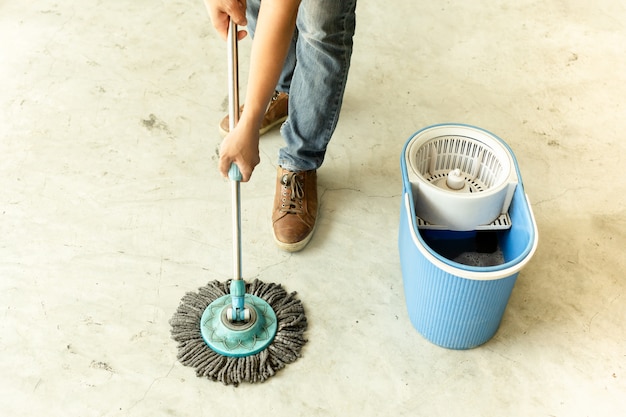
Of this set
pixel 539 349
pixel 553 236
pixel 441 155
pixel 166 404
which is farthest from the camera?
pixel 553 236

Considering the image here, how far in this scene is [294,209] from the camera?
1.89 meters

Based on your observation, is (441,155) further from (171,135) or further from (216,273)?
(171,135)

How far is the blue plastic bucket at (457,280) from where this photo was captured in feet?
4.87

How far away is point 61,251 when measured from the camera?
1.85m

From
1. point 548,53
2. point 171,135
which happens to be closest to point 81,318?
point 171,135

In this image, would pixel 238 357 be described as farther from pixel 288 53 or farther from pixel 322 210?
pixel 288 53

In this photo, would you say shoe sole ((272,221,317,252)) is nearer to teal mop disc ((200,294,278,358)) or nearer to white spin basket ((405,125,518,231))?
teal mop disc ((200,294,278,358))

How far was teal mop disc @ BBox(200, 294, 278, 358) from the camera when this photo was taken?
162cm

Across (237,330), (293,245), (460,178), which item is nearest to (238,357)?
(237,330)

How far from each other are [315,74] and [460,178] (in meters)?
0.42

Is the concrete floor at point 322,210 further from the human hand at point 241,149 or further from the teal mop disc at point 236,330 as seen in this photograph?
the human hand at point 241,149

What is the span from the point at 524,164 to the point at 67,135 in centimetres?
134

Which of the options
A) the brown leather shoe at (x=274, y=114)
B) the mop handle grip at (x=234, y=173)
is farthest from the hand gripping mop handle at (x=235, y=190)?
the brown leather shoe at (x=274, y=114)

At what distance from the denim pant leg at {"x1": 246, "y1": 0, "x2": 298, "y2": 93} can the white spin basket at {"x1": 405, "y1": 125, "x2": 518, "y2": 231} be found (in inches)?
16.8
